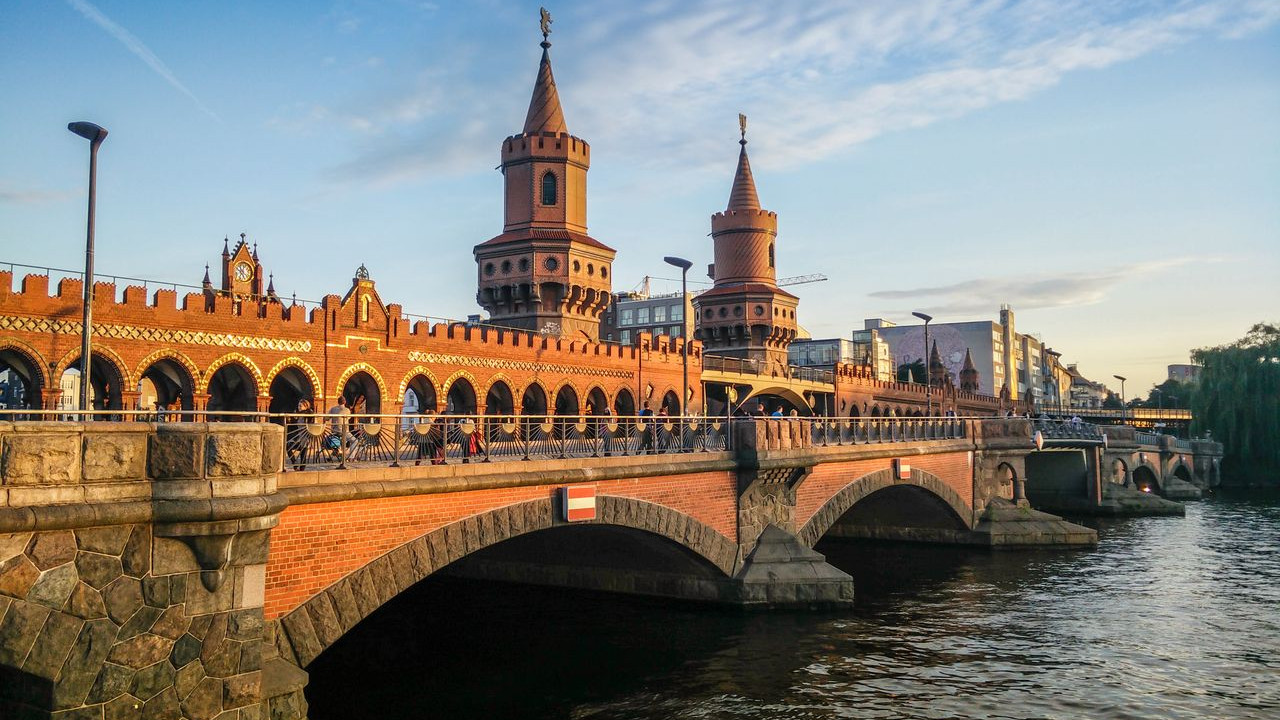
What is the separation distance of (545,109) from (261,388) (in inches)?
968

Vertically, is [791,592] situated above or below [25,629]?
below

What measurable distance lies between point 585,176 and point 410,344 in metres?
18.5

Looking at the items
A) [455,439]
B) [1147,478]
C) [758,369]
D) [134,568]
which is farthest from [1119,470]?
[134,568]

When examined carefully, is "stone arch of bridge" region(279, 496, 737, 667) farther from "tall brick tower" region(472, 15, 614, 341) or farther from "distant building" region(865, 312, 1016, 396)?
"distant building" region(865, 312, 1016, 396)

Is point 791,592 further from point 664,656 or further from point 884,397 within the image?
point 884,397

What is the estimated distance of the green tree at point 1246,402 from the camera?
2852 inches

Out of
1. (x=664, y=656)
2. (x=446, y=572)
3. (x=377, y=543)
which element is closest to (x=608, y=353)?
(x=446, y=572)

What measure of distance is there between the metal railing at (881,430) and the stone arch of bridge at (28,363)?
66.7ft

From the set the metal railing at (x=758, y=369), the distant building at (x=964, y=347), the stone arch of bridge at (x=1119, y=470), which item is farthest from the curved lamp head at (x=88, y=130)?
the distant building at (x=964, y=347)

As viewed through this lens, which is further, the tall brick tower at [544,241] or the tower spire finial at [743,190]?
the tower spire finial at [743,190]

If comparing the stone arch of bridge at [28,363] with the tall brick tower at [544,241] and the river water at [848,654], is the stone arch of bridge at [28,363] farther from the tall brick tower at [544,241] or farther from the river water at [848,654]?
the tall brick tower at [544,241]

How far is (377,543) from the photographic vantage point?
1527cm

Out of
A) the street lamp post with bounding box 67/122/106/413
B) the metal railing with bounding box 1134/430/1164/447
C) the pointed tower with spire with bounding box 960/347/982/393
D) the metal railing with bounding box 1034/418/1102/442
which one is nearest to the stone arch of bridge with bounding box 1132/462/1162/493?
the metal railing with bounding box 1134/430/1164/447

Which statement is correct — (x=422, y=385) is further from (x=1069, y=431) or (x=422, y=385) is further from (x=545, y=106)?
(x=1069, y=431)
